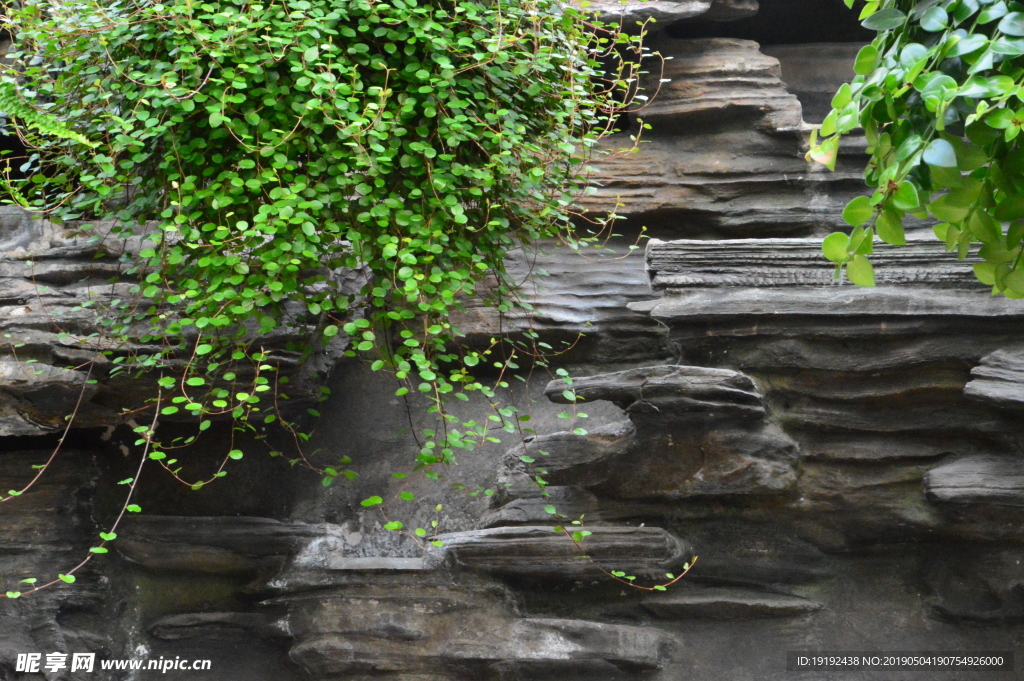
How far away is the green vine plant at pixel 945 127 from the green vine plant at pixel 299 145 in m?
1.30

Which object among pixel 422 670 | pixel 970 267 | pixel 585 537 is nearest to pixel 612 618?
pixel 585 537

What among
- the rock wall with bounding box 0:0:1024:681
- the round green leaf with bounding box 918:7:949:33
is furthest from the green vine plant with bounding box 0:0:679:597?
the round green leaf with bounding box 918:7:949:33

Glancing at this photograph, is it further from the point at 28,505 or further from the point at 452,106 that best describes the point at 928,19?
the point at 28,505

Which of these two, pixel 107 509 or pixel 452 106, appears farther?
pixel 107 509

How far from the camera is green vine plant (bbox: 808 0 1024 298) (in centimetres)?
161

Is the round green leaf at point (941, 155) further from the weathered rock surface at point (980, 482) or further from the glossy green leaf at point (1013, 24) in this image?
the weathered rock surface at point (980, 482)

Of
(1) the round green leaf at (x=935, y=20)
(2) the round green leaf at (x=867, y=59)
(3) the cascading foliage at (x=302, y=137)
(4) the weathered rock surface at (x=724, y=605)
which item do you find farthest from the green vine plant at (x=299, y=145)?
(1) the round green leaf at (x=935, y=20)

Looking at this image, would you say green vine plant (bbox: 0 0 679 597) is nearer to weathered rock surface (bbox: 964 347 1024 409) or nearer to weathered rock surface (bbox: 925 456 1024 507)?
weathered rock surface (bbox: 925 456 1024 507)

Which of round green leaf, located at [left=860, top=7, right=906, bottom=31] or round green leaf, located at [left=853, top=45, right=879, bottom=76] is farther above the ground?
round green leaf, located at [left=860, top=7, right=906, bottom=31]

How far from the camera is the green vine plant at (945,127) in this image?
161 cm

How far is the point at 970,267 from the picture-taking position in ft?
10.3

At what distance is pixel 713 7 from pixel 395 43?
2.31m

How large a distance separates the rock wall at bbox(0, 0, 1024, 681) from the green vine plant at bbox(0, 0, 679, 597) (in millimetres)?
453

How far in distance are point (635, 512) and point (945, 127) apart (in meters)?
2.10
